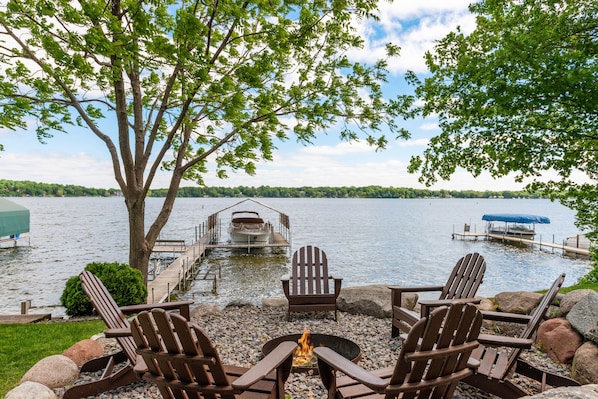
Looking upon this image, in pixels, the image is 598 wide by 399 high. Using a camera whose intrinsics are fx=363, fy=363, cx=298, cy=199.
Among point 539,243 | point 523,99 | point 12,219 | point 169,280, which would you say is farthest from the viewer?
point 539,243

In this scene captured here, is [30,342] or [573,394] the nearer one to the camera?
[573,394]

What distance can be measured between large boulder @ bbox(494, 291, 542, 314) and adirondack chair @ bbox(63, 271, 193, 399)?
4.57 meters

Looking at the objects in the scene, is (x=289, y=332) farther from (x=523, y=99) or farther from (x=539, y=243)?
(x=539, y=243)

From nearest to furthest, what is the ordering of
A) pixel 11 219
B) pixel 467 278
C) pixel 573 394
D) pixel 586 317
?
pixel 573 394, pixel 586 317, pixel 467 278, pixel 11 219

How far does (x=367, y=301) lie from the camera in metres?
6.08

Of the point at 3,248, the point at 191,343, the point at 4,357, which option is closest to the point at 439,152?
the point at 191,343

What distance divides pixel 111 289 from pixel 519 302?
6.87m

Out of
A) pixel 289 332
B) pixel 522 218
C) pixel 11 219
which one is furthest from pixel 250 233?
pixel 522 218

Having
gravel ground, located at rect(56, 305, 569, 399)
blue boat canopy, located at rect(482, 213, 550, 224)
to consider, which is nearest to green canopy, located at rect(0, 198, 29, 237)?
gravel ground, located at rect(56, 305, 569, 399)

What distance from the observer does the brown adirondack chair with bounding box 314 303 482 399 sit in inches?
81.9

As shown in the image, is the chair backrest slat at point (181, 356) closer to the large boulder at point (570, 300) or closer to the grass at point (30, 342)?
the grass at point (30, 342)

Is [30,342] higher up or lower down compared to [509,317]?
lower down

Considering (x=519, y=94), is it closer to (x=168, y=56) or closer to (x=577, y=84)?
(x=577, y=84)

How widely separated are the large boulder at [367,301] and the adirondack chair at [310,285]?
457mm
